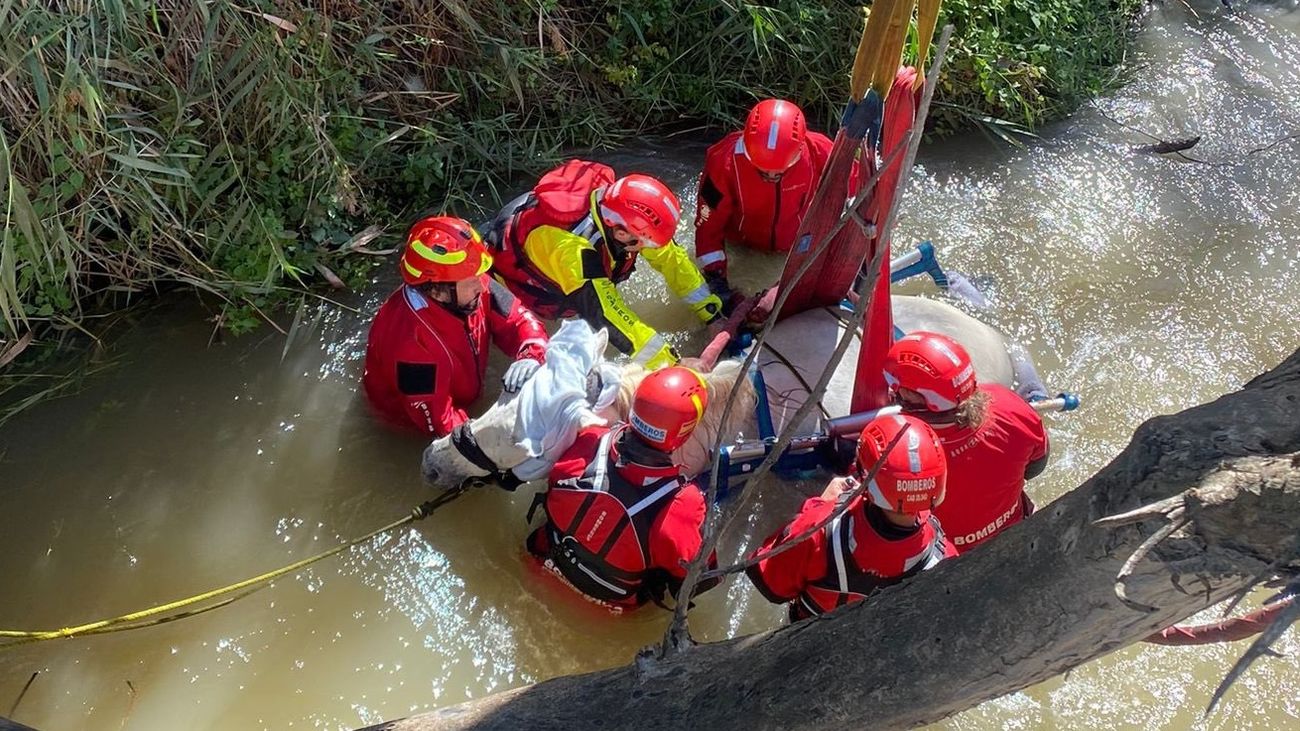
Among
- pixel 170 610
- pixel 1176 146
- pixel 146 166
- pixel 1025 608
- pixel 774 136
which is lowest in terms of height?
pixel 170 610

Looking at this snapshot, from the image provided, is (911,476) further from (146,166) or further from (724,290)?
(146,166)

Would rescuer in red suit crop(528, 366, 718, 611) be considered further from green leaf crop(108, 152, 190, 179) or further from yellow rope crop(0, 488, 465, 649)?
green leaf crop(108, 152, 190, 179)

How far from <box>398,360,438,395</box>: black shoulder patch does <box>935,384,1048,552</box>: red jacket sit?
198cm

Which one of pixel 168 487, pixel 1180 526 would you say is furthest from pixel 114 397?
pixel 1180 526

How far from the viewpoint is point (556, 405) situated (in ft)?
11.2

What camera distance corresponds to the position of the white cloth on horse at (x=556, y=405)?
339cm

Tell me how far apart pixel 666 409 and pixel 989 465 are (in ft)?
3.84

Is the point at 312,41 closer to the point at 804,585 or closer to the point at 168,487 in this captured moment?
the point at 168,487

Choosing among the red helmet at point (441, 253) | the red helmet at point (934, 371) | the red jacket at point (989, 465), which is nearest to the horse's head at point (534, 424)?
the red helmet at point (441, 253)

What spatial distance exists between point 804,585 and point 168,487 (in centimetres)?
266

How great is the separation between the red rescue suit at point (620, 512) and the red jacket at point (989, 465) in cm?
90

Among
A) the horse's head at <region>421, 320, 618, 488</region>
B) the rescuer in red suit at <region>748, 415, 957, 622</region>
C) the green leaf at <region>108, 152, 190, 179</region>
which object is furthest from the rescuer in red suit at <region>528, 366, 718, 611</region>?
the green leaf at <region>108, 152, 190, 179</region>

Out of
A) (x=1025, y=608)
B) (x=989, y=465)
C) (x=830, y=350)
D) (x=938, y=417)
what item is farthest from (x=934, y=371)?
(x=1025, y=608)

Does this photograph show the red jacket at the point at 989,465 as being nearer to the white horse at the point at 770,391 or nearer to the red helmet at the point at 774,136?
the white horse at the point at 770,391
